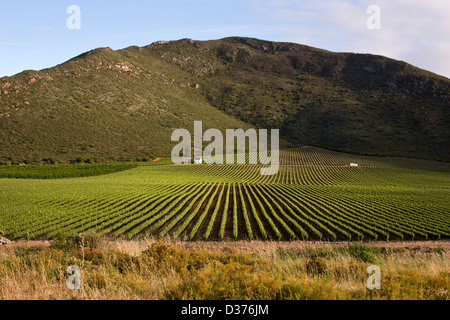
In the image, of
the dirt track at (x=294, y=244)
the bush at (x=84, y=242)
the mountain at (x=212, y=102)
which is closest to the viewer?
the bush at (x=84, y=242)

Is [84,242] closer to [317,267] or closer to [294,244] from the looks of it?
[317,267]

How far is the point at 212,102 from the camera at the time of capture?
150750 mm

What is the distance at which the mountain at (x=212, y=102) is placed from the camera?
275 feet

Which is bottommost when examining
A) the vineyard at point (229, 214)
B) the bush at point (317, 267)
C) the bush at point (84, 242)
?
the vineyard at point (229, 214)

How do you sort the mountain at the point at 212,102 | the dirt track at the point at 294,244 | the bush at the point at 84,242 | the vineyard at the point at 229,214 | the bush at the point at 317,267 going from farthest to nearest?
the mountain at the point at 212,102 < the vineyard at the point at 229,214 < the dirt track at the point at 294,244 < the bush at the point at 84,242 < the bush at the point at 317,267

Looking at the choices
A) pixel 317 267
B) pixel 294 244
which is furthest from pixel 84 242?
pixel 294 244

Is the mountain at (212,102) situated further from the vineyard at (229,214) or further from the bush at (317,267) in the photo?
the bush at (317,267)

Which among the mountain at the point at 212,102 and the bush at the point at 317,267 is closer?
the bush at the point at 317,267

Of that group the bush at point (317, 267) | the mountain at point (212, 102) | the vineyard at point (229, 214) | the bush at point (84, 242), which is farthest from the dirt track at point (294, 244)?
the mountain at point (212, 102)

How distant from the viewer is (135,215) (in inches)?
1001

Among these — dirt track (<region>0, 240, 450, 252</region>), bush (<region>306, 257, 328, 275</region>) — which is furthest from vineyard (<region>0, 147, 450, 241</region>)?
bush (<region>306, 257, 328, 275</region>)

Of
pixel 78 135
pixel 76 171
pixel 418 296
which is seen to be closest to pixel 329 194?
pixel 418 296
